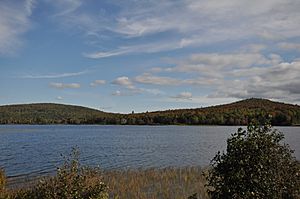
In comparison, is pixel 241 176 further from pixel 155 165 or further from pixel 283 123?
pixel 283 123

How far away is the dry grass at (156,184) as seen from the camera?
2212 centimetres

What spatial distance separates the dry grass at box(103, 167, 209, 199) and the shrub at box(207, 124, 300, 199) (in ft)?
34.3

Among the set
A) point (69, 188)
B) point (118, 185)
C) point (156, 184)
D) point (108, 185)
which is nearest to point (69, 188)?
Answer: point (69, 188)

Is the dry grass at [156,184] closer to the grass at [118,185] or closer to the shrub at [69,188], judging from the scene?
the grass at [118,185]

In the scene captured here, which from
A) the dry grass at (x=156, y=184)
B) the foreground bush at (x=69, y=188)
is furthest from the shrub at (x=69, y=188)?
the dry grass at (x=156, y=184)

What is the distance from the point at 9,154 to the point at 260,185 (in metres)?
45.4

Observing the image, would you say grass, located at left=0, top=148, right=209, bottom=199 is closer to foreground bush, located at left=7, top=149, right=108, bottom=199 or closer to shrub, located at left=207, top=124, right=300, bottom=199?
foreground bush, located at left=7, top=149, right=108, bottom=199

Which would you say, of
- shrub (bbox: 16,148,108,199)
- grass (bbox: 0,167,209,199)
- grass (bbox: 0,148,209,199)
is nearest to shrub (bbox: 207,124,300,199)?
grass (bbox: 0,148,209,199)

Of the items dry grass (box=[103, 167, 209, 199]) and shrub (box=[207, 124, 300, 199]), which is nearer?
shrub (box=[207, 124, 300, 199])

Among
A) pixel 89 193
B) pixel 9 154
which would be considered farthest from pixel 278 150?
pixel 9 154

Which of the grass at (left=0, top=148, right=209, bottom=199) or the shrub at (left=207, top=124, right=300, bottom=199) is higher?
Result: the shrub at (left=207, top=124, right=300, bottom=199)

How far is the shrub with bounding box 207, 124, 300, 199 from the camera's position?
33.8ft

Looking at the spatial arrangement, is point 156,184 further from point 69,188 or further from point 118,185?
point 69,188

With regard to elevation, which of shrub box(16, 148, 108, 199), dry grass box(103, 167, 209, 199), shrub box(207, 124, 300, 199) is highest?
shrub box(207, 124, 300, 199)
